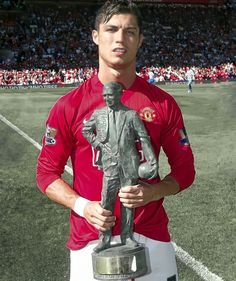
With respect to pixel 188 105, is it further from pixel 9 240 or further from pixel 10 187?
pixel 9 240

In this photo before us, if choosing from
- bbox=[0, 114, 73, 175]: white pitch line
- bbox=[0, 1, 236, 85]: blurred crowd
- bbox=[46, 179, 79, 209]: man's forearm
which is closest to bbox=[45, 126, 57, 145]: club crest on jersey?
bbox=[46, 179, 79, 209]: man's forearm

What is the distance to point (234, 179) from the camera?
898cm

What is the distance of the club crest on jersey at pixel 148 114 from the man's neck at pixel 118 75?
0.15 meters

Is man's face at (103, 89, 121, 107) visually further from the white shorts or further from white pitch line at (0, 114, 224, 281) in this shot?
white pitch line at (0, 114, 224, 281)

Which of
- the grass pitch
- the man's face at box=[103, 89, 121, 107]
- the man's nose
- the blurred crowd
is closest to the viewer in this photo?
the man's face at box=[103, 89, 121, 107]

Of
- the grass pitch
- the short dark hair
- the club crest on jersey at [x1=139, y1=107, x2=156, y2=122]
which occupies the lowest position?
the grass pitch

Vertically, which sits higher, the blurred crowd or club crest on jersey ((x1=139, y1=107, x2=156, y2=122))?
club crest on jersey ((x1=139, y1=107, x2=156, y2=122))

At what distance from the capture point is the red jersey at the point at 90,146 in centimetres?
248

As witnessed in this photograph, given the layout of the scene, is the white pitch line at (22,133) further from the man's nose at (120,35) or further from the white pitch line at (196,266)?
the man's nose at (120,35)

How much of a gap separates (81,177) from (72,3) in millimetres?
47693

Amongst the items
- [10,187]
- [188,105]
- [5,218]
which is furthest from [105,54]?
[188,105]

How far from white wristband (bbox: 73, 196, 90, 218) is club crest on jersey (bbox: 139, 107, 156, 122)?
472 mm

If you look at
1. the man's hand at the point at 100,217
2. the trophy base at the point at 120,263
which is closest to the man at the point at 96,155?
the man's hand at the point at 100,217

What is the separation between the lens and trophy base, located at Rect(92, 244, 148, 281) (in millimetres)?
2080
